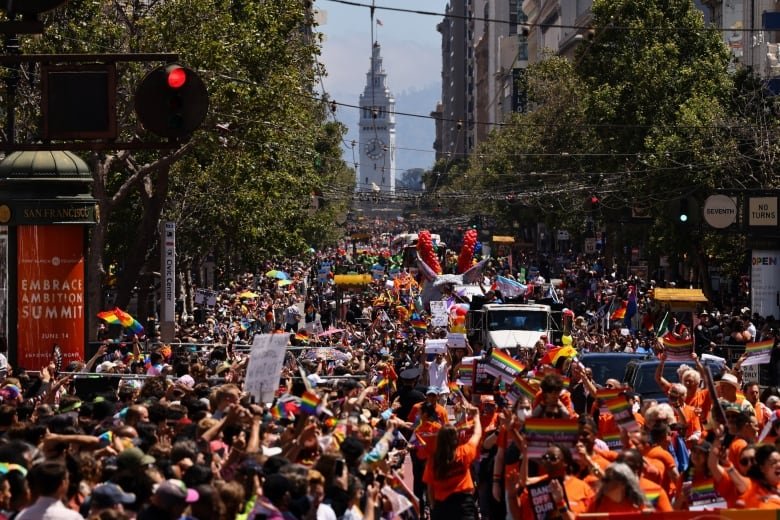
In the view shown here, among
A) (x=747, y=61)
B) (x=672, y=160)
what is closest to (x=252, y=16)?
(x=672, y=160)

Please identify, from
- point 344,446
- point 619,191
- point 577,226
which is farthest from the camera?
point 577,226

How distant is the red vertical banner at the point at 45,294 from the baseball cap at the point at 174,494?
15737 mm

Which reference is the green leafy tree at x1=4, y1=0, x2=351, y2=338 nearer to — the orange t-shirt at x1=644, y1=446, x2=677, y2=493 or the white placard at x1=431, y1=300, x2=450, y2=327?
the white placard at x1=431, y1=300, x2=450, y2=327

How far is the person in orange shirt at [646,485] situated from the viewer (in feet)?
29.7

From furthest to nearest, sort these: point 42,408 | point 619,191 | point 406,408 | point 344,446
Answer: point 619,191 < point 406,408 < point 42,408 < point 344,446

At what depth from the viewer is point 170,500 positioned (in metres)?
7.79

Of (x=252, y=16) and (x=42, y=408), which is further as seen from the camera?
(x=252, y=16)

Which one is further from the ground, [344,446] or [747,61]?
Result: [747,61]

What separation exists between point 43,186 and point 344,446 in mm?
14355

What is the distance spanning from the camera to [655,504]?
9.27 m

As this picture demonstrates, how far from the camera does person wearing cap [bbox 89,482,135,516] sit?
26.0 feet

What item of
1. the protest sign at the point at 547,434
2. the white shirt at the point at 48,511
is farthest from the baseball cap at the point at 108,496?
the protest sign at the point at 547,434

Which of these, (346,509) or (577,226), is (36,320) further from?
(577,226)

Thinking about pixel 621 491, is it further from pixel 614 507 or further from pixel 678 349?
pixel 678 349
